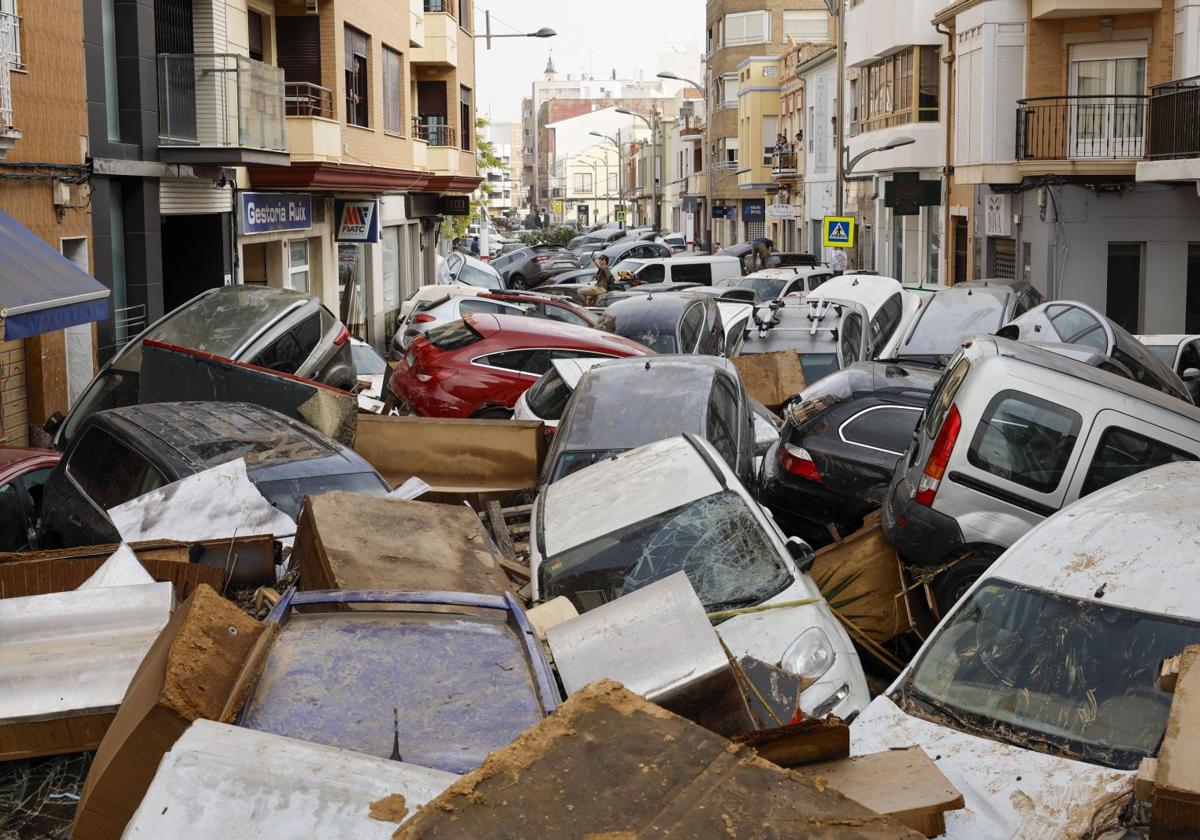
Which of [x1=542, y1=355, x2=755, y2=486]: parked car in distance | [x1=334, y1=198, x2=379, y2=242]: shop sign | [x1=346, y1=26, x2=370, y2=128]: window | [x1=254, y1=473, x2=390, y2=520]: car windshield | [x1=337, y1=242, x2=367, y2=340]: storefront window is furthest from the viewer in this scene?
[x1=337, y1=242, x2=367, y2=340]: storefront window

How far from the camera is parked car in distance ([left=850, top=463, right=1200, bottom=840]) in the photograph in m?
4.61

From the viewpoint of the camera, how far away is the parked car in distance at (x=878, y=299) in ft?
63.2

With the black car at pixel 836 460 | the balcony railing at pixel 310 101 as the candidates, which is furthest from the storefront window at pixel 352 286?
the black car at pixel 836 460

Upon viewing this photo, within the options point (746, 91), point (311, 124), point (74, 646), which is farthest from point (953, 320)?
point (746, 91)

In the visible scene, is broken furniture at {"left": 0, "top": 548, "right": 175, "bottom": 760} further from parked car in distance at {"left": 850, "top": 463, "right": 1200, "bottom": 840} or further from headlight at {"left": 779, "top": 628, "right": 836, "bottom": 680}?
parked car in distance at {"left": 850, "top": 463, "right": 1200, "bottom": 840}

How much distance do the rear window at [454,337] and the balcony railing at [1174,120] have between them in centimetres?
1386

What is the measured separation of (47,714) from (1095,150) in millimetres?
25103

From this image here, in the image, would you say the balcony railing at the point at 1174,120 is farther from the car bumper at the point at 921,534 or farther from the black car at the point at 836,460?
the car bumper at the point at 921,534

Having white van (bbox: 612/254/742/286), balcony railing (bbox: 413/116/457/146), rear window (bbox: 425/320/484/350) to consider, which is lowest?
rear window (bbox: 425/320/484/350)

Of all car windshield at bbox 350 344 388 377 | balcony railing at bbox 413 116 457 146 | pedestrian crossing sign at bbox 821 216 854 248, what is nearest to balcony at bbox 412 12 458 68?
balcony railing at bbox 413 116 457 146

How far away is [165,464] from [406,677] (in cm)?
463

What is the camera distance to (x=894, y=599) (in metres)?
7.93

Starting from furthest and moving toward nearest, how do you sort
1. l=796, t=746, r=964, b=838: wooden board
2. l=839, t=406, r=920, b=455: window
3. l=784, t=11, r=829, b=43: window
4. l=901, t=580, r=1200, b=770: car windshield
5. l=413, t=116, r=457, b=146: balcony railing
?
l=784, t=11, r=829, b=43: window, l=413, t=116, r=457, b=146: balcony railing, l=839, t=406, r=920, b=455: window, l=901, t=580, r=1200, b=770: car windshield, l=796, t=746, r=964, b=838: wooden board

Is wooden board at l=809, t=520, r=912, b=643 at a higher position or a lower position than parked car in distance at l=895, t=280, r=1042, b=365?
lower
